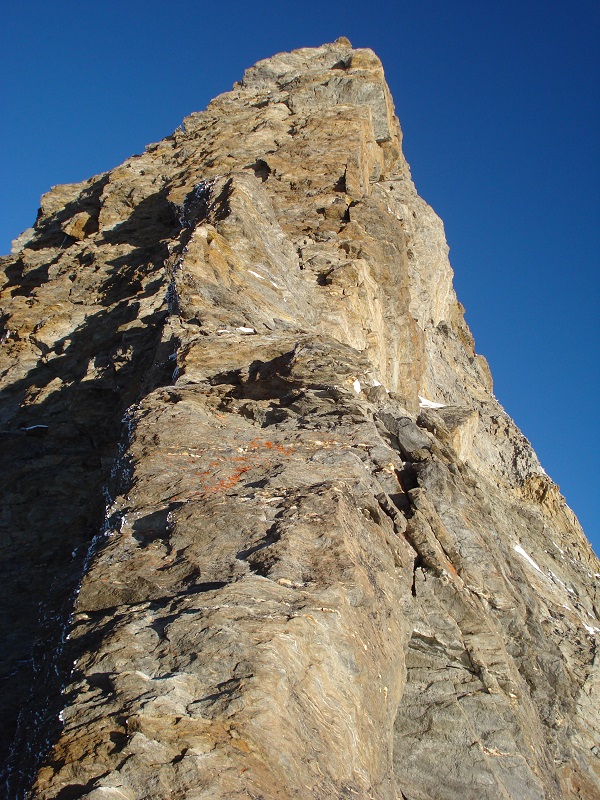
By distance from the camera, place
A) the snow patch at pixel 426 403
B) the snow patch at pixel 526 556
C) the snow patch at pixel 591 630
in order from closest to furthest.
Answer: the snow patch at pixel 591 630 < the snow patch at pixel 526 556 < the snow patch at pixel 426 403

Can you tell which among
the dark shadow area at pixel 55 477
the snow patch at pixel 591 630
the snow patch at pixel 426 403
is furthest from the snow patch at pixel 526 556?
the dark shadow area at pixel 55 477

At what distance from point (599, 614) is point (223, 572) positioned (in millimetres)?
20020

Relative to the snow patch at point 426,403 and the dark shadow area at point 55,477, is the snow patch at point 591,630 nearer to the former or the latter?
the snow patch at point 426,403

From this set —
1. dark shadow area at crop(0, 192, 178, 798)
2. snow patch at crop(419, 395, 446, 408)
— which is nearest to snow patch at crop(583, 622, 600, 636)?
snow patch at crop(419, 395, 446, 408)

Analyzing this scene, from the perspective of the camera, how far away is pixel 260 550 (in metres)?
7.62

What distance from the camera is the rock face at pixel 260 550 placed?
5719 mm

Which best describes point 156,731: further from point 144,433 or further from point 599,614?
point 599,614

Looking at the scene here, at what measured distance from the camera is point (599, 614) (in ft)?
77.7

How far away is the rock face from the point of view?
5719mm

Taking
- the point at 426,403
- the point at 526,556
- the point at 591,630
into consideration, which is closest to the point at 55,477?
the point at 526,556

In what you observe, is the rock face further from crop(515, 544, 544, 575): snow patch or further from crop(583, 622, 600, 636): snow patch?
crop(515, 544, 544, 575): snow patch

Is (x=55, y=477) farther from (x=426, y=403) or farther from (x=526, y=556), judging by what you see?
(x=426, y=403)

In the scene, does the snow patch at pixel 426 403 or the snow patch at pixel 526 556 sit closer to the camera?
the snow patch at pixel 526 556

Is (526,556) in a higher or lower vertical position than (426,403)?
lower
